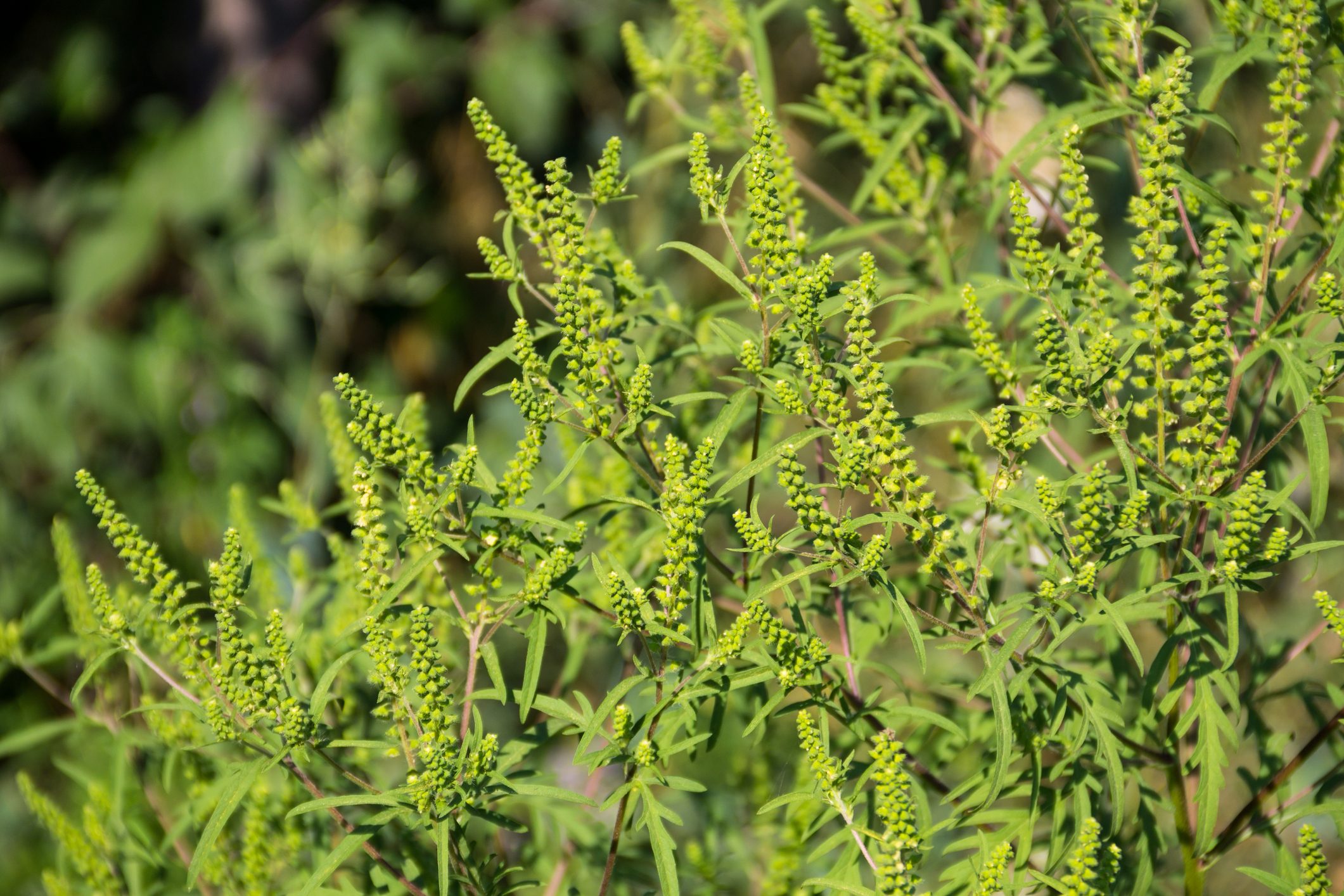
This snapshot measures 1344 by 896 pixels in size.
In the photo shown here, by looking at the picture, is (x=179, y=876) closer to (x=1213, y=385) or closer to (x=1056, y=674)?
(x=1056, y=674)

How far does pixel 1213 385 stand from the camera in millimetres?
1175

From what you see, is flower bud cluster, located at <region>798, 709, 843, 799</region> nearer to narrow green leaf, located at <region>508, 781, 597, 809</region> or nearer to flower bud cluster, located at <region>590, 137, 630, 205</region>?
narrow green leaf, located at <region>508, 781, 597, 809</region>

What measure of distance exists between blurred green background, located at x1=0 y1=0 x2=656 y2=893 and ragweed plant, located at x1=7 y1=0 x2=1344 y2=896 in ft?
7.40

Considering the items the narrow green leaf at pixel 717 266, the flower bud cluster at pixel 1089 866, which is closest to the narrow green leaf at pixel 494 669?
the narrow green leaf at pixel 717 266

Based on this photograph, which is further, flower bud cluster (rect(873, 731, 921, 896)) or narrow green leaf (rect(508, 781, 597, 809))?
narrow green leaf (rect(508, 781, 597, 809))

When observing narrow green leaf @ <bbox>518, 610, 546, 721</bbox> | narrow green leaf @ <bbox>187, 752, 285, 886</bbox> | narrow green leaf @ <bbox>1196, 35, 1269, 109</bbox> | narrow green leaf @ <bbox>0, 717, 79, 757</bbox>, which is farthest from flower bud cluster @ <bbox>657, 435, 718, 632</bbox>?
narrow green leaf @ <bbox>0, 717, 79, 757</bbox>

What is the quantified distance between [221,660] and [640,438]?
1.73ft

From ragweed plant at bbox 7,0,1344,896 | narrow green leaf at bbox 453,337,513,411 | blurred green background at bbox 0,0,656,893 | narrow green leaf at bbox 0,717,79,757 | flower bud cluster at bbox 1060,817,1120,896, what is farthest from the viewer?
blurred green background at bbox 0,0,656,893

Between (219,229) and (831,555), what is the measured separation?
375cm

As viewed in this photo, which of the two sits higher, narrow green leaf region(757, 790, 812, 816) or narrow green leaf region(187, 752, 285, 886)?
narrow green leaf region(187, 752, 285, 886)

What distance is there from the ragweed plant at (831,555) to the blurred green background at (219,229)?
2255mm

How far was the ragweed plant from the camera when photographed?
3.81 feet

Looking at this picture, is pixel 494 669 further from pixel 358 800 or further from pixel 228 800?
pixel 228 800

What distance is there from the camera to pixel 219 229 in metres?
4.27
